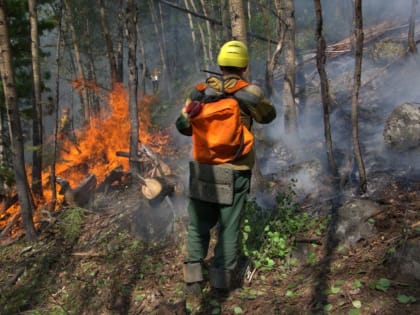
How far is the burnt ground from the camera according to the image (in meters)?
3.36

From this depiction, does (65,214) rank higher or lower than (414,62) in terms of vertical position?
lower

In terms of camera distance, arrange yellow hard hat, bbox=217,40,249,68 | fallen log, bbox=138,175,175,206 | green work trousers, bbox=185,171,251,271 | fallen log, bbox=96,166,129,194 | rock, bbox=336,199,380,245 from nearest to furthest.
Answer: yellow hard hat, bbox=217,40,249,68, green work trousers, bbox=185,171,251,271, rock, bbox=336,199,380,245, fallen log, bbox=138,175,175,206, fallen log, bbox=96,166,129,194

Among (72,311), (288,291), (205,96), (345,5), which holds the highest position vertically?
(345,5)

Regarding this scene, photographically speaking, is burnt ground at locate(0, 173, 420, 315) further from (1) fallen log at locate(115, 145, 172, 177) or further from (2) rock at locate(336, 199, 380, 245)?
(1) fallen log at locate(115, 145, 172, 177)

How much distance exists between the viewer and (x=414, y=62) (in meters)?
11.2

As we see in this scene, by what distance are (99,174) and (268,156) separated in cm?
403

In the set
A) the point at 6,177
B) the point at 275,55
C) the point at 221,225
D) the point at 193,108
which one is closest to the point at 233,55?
the point at 193,108

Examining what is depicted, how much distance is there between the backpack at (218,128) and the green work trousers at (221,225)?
0.26 metres

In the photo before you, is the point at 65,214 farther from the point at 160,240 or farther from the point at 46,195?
the point at 160,240

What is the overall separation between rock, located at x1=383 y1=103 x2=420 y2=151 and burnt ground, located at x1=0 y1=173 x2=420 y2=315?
77.2 inches

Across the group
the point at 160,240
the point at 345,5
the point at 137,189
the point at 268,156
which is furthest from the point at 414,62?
the point at 345,5

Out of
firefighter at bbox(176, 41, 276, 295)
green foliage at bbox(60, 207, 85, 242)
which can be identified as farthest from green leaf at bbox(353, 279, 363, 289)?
green foliage at bbox(60, 207, 85, 242)

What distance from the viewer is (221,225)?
3.91m

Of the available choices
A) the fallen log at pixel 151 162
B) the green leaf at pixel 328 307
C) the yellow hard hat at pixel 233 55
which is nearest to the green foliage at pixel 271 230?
the green leaf at pixel 328 307
